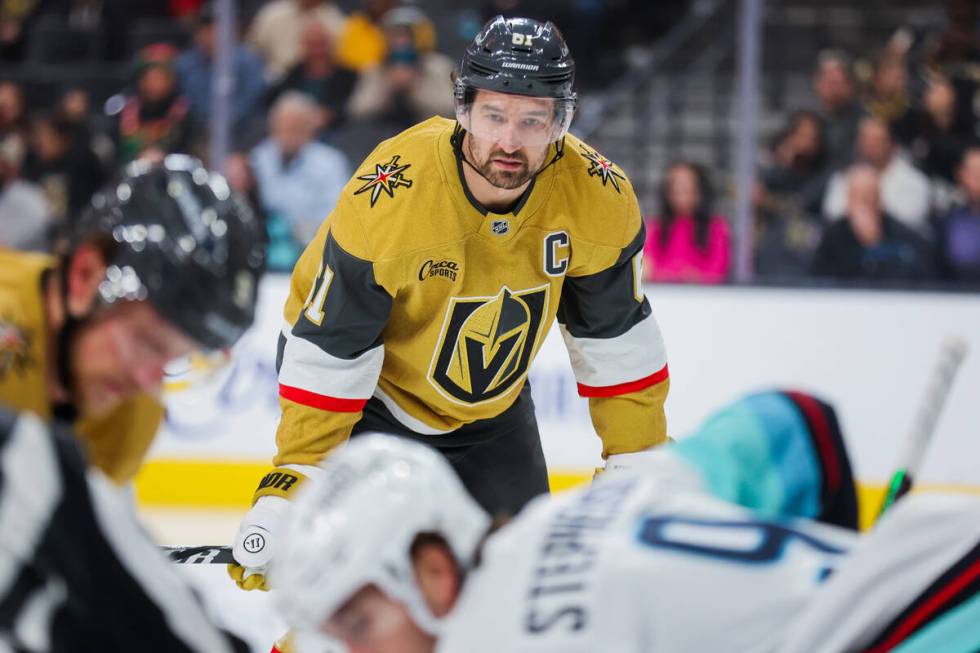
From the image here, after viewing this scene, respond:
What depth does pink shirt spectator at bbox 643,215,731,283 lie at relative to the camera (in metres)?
5.09

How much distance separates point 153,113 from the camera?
19.2ft

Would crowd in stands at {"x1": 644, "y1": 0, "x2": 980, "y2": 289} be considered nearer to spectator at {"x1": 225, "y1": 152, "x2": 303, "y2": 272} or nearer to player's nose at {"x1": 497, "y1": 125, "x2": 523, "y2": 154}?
spectator at {"x1": 225, "y1": 152, "x2": 303, "y2": 272}

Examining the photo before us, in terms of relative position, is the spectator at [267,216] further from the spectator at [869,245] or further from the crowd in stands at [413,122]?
the spectator at [869,245]

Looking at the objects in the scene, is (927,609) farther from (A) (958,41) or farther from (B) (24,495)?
(A) (958,41)

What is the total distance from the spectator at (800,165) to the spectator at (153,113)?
223 cm

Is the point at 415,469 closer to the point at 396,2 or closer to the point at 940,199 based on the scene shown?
the point at 940,199

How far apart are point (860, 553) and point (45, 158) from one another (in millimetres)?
5118

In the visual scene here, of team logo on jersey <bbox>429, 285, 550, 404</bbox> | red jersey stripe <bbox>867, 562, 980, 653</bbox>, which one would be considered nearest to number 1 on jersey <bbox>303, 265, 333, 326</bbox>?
team logo on jersey <bbox>429, 285, 550, 404</bbox>

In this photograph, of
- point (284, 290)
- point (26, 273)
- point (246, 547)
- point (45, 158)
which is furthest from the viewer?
point (45, 158)

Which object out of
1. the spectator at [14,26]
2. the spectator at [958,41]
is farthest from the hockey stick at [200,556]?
the spectator at [14,26]

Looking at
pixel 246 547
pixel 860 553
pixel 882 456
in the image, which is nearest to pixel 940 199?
pixel 882 456

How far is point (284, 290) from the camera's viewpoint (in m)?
5.01

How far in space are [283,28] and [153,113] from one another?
62cm

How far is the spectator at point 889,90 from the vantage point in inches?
211
